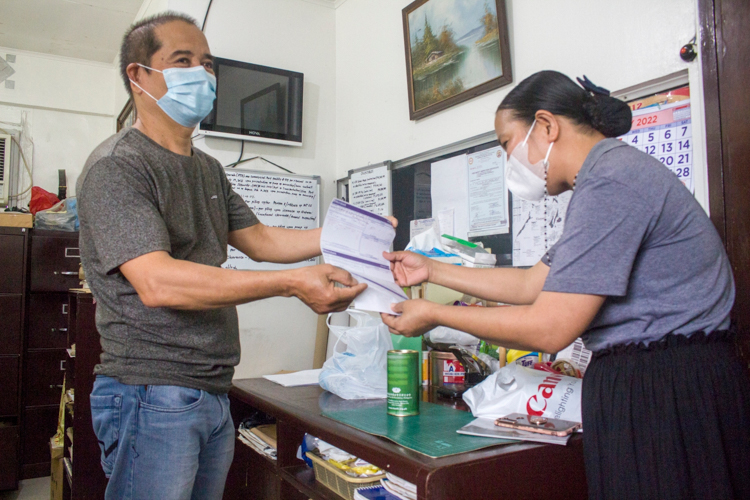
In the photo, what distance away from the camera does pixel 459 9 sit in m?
2.06

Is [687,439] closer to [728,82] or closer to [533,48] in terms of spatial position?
[728,82]

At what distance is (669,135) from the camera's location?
56.1 inches

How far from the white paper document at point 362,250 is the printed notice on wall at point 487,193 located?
683 millimetres

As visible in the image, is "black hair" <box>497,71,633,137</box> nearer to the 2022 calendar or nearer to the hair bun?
the hair bun

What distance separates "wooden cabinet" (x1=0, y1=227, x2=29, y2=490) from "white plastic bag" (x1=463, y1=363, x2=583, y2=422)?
2.97 metres

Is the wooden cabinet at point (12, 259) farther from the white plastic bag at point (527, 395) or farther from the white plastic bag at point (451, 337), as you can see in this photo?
the white plastic bag at point (527, 395)

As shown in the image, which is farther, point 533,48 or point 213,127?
point 213,127

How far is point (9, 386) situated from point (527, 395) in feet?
10.4

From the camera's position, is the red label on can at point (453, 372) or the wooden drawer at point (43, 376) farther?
the wooden drawer at point (43, 376)

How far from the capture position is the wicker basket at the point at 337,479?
139 cm

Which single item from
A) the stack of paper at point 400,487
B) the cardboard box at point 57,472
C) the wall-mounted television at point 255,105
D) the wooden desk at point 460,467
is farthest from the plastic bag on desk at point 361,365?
the cardboard box at point 57,472

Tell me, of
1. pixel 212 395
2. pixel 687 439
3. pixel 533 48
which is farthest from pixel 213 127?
pixel 687 439

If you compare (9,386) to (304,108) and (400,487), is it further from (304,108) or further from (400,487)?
(400,487)

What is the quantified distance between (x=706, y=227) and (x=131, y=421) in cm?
110
